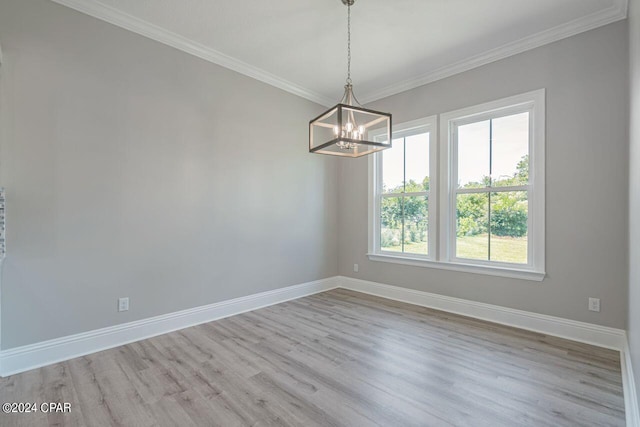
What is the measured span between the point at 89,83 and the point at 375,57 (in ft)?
9.43

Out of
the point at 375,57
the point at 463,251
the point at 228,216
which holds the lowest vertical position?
the point at 463,251

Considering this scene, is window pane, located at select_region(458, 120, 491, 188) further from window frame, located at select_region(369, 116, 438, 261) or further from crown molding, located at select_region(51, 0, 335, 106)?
crown molding, located at select_region(51, 0, 335, 106)

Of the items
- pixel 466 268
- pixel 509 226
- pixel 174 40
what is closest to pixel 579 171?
pixel 509 226

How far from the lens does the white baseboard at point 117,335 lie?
227 cm

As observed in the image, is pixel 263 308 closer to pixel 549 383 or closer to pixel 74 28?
pixel 549 383

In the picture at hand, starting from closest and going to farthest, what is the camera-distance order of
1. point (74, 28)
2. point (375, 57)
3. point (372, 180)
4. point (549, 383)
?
1. point (549, 383)
2. point (74, 28)
3. point (375, 57)
4. point (372, 180)

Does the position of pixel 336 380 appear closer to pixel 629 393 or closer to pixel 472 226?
pixel 629 393

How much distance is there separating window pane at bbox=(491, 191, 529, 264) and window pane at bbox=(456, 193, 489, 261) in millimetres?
85

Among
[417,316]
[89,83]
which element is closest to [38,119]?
[89,83]

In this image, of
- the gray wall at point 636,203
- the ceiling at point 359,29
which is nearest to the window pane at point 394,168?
the ceiling at point 359,29

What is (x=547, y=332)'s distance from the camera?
9.62 feet

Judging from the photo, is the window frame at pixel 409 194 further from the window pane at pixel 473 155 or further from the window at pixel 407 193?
the window pane at pixel 473 155

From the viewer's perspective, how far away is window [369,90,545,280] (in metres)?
3.11

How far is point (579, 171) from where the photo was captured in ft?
9.14
